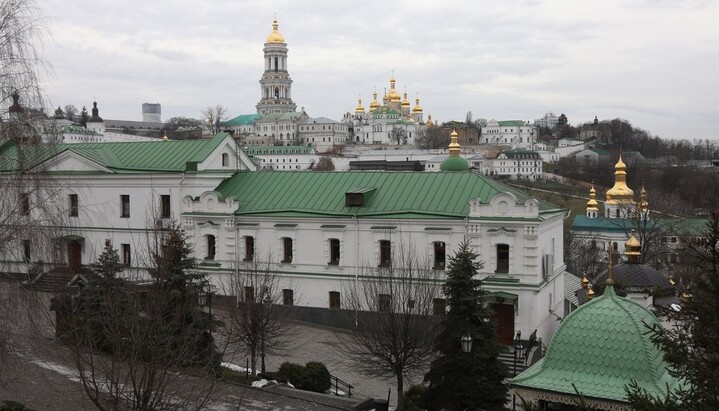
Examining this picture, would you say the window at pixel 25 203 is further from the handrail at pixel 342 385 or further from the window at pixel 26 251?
the handrail at pixel 342 385

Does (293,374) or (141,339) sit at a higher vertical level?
(141,339)

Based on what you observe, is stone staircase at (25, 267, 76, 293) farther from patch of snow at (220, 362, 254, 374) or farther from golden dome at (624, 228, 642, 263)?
golden dome at (624, 228, 642, 263)

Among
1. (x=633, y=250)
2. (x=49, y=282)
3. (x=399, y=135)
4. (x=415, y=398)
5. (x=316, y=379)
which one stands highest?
(x=399, y=135)

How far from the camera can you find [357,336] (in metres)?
22.5

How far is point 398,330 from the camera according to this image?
20562 mm

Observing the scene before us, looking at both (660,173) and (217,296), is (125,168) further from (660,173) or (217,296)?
(660,173)

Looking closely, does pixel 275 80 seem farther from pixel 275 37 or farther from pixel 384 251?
pixel 384 251

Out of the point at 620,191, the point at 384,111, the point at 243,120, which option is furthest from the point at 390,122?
the point at 620,191

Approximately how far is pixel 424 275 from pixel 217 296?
9379 mm

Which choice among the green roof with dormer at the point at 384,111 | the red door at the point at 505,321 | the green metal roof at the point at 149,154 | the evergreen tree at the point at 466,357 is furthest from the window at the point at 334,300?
the green roof with dormer at the point at 384,111

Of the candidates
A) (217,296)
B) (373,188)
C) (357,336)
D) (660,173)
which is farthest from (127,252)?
(660,173)

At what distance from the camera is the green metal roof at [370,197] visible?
2822cm

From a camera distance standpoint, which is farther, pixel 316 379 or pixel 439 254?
pixel 439 254

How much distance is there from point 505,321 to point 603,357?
49.4 feet
